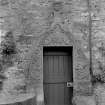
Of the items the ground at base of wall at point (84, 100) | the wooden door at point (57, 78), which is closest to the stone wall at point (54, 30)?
the ground at base of wall at point (84, 100)

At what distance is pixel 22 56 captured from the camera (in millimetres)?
5102

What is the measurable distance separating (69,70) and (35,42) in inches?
49.7

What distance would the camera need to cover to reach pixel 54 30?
5191 mm

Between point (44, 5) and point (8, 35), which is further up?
point (44, 5)

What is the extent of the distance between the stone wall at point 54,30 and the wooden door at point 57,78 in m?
0.31

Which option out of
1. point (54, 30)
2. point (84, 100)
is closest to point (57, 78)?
point (84, 100)

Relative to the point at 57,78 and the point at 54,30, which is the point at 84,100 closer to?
the point at 57,78

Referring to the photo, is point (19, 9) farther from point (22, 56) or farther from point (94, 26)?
point (94, 26)

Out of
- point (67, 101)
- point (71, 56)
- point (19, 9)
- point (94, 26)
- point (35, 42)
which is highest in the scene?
point (19, 9)

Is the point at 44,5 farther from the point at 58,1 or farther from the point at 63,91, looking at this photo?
the point at 63,91

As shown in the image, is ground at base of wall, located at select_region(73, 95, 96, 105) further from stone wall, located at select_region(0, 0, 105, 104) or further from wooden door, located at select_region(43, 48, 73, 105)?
wooden door, located at select_region(43, 48, 73, 105)

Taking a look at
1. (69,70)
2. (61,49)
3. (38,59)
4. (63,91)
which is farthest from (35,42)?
(63,91)

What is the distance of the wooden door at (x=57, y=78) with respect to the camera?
5312 millimetres

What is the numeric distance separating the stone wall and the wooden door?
31 cm
